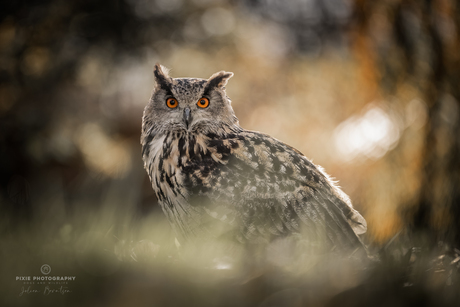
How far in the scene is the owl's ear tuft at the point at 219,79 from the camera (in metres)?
0.98

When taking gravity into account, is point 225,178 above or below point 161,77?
below

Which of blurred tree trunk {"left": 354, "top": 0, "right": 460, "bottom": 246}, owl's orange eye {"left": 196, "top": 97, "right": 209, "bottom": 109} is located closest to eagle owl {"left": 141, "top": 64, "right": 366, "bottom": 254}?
owl's orange eye {"left": 196, "top": 97, "right": 209, "bottom": 109}

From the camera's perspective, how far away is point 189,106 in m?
0.97

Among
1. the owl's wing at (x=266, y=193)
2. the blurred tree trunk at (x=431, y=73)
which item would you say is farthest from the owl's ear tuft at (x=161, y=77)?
the blurred tree trunk at (x=431, y=73)

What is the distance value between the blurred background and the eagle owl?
10 cm

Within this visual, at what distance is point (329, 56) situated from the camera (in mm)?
1470

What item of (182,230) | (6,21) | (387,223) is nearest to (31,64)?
(6,21)

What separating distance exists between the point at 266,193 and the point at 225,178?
119mm

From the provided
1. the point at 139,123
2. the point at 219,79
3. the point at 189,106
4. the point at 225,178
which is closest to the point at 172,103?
the point at 189,106

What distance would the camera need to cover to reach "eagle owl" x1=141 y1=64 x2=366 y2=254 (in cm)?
75

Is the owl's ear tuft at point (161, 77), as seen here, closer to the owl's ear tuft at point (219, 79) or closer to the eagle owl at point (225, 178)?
the eagle owl at point (225, 178)

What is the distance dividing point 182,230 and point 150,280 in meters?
0.49

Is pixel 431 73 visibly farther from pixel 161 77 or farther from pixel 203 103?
pixel 161 77

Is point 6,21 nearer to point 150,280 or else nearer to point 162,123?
point 162,123
